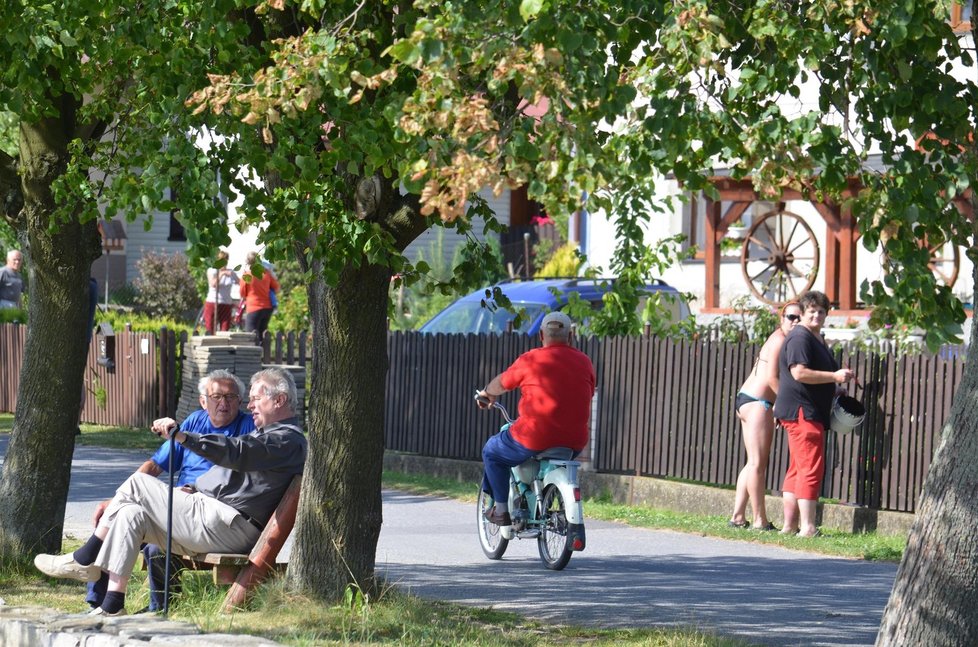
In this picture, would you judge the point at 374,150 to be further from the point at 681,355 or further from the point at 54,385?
the point at 681,355

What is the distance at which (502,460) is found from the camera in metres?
11.8

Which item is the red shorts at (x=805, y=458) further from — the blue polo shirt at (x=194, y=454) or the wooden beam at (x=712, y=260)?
the wooden beam at (x=712, y=260)

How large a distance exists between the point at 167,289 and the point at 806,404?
2657cm

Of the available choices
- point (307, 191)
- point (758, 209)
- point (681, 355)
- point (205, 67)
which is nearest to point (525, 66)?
point (307, 191)

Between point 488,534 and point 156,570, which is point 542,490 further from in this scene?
point 156,570

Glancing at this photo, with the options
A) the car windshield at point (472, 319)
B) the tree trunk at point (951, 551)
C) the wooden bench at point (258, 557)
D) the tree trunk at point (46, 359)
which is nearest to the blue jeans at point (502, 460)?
the tree trunk at point (46, 359)

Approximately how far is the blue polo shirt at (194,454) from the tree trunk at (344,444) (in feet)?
1.86

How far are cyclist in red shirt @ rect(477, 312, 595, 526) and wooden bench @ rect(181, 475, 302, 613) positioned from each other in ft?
9.78

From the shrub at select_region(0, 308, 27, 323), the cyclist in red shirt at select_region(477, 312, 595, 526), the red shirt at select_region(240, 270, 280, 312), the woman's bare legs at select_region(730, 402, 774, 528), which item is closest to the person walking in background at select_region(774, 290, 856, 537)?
the woman's bare legs at select_region(730, 402, 774, 528)

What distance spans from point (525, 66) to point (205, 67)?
3.29 m

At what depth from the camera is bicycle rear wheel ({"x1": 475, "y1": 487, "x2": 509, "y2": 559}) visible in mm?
11953

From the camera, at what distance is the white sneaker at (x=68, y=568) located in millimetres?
8594

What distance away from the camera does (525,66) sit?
585cm

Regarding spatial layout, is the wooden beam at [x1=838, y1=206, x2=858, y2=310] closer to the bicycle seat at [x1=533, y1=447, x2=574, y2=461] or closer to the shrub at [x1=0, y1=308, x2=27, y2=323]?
the shrub at [x1=0, y1=308, x2=27, y2=323]
